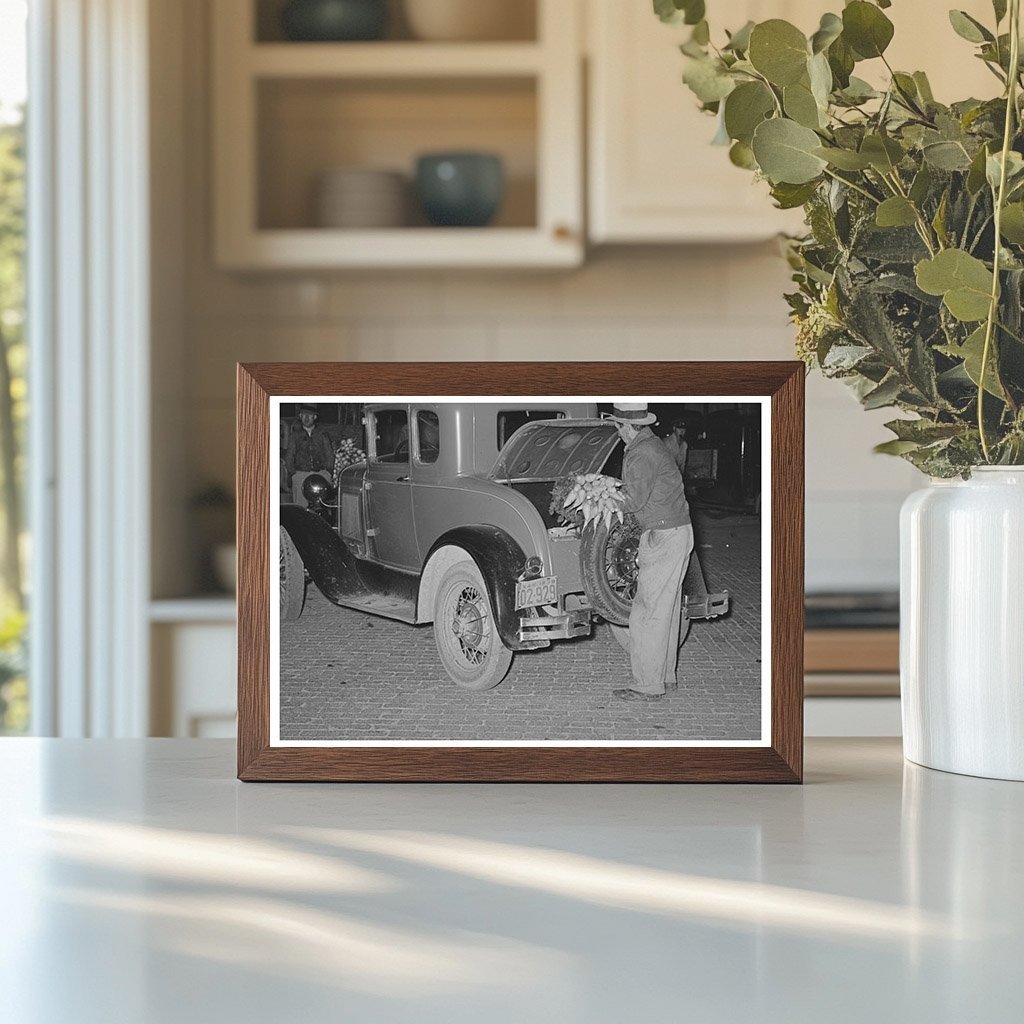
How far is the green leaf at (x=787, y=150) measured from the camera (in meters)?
0.55

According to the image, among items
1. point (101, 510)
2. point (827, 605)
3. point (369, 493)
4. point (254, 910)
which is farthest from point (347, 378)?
point (827, 605)

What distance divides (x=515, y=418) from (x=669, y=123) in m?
1.78

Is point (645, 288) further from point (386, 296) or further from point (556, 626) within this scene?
point (556, 626)

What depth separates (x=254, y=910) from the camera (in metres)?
0.42

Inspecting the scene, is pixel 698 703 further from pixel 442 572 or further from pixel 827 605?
pixel 827 605

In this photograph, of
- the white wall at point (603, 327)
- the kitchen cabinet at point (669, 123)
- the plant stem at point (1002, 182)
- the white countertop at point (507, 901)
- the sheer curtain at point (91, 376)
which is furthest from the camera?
the white wall at point (603, 327)

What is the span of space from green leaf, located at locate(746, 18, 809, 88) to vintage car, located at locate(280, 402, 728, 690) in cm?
19

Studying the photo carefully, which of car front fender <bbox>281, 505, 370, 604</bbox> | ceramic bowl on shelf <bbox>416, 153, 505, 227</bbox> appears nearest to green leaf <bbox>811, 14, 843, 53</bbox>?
car front fender <bbox>281, 505, 370, 604</bbox>

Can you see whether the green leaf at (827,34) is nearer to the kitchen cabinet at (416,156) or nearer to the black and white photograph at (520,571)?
the black and white photograph at (520,571)

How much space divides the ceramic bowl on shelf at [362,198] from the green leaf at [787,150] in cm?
183

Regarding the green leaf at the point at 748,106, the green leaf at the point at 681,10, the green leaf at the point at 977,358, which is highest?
the green leaf at the point at 681,10

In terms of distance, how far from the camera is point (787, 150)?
0.55 m

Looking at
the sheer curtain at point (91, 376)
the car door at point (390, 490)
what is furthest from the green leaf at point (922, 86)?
the sheer curtain at point (91, 376)

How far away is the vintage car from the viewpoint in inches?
24.0
